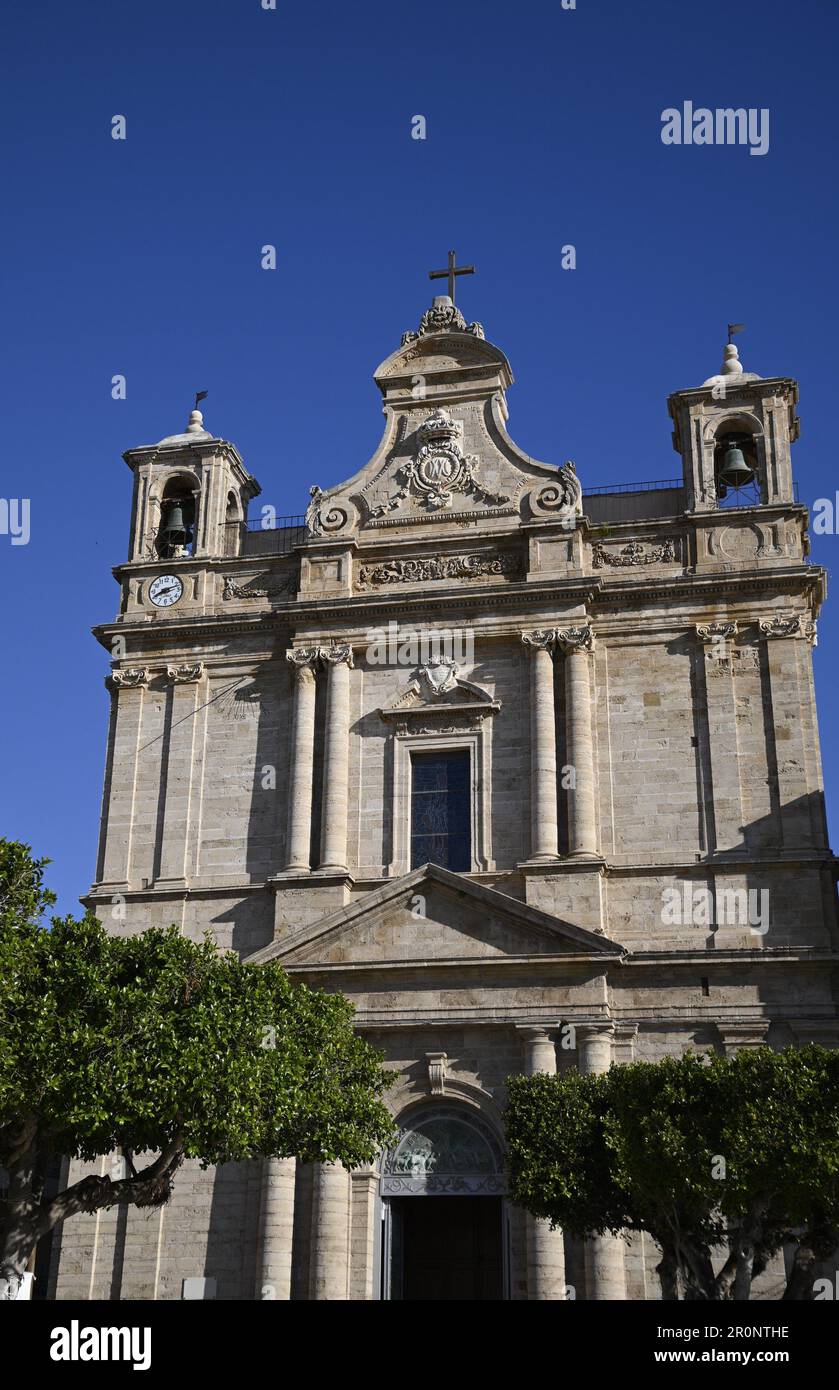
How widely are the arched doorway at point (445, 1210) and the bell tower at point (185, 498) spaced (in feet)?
42.3

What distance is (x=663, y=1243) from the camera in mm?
19906

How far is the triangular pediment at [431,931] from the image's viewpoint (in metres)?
25.7

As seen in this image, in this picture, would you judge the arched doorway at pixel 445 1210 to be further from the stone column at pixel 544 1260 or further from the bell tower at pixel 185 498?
the bell tower at pixel 185 498

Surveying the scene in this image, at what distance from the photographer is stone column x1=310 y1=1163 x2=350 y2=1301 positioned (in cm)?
2453

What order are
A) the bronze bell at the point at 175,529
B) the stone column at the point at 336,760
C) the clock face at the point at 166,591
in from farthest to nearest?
1. the bronze bell at the point at 175,529
2. the clock face at the point at 166,591
3. the stone column at the point at 336,760

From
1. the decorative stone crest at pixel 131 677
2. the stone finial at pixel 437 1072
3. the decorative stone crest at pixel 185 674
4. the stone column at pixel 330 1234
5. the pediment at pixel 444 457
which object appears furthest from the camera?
the decorative stone crest at pixel 131 677

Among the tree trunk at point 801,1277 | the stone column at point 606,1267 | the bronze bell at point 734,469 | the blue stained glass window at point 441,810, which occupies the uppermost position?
the bronze bell at point 734,469

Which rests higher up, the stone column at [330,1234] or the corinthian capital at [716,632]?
the corinthian capital at [716,632]

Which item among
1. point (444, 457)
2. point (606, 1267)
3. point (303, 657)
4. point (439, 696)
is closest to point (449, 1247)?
point (606, 1267)

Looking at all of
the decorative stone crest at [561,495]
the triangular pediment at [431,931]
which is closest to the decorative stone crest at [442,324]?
the decorative stone crest at [561,495]

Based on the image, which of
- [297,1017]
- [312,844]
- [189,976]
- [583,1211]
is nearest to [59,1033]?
[189,976]

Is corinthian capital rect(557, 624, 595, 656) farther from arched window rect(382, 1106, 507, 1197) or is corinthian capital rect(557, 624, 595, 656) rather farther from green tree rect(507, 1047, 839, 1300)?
green tree rect(507, 1047, 839, 1300)

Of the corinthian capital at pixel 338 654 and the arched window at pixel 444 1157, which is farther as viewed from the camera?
the corinthian capital at pixel 338 654
